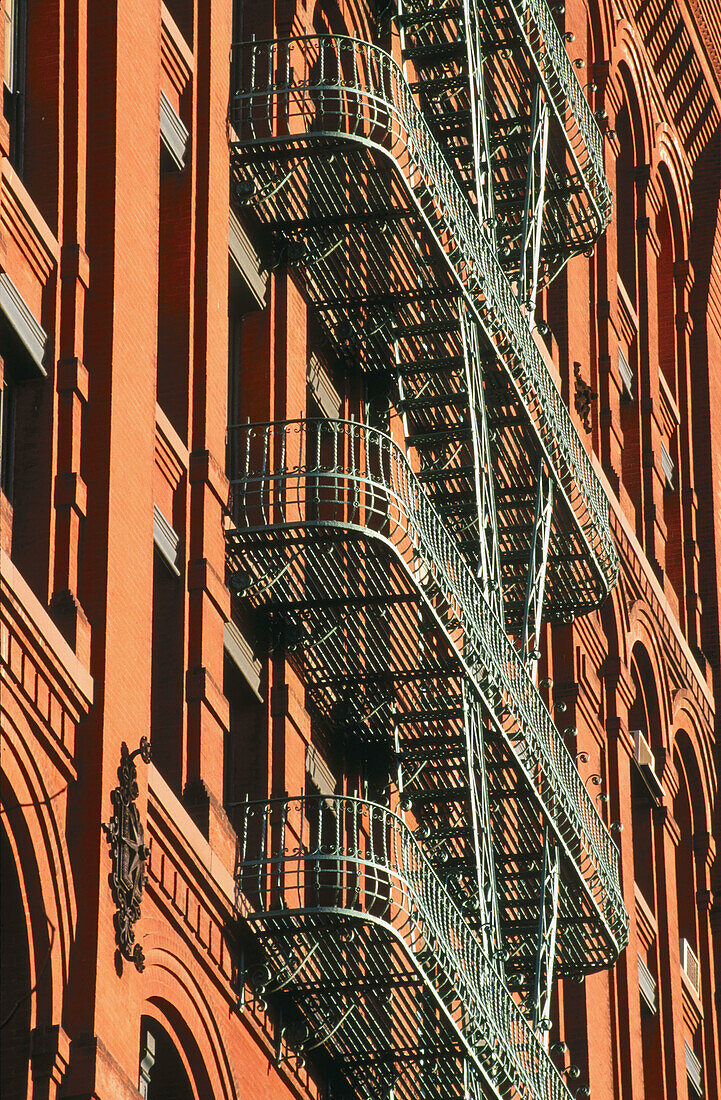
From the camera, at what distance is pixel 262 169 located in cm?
3020

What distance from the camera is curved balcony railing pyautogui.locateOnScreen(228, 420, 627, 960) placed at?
28.8 m

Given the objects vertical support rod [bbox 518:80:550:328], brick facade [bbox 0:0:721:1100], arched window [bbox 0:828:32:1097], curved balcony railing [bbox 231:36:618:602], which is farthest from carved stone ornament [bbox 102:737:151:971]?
vertical support rod [bbox 518:80:550:328]

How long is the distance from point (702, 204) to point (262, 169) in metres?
22.1

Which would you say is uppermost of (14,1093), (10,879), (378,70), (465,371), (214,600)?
(378,70)

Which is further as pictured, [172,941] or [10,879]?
[172,941]

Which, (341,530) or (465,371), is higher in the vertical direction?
(465,371)

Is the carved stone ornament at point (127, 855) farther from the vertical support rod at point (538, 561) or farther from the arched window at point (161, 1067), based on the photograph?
the vertical support rod at point (538, 561)

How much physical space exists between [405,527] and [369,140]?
3.71m

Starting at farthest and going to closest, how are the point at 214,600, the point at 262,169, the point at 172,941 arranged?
the point at 262,169 → the point at 214,600 → the point at 172,941

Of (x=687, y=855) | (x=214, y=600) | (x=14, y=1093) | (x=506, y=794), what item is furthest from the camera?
(x=687, y=855)

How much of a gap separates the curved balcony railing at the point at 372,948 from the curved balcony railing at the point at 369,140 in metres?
5.77

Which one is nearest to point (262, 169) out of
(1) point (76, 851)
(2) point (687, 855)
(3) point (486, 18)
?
(3) point (486, 18)

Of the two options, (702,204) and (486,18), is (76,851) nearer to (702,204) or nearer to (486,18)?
(486,18)

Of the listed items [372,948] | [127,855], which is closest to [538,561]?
[372,948]
